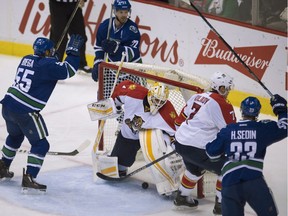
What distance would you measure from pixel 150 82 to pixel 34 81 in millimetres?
1153

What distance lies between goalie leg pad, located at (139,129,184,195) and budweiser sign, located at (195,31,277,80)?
2.15 metres

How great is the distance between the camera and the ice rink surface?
5.49 metres

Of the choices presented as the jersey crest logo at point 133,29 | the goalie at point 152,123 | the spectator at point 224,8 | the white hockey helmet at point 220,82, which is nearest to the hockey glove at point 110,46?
the jersey crest logo at point 133,29

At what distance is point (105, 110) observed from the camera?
583 centimetres

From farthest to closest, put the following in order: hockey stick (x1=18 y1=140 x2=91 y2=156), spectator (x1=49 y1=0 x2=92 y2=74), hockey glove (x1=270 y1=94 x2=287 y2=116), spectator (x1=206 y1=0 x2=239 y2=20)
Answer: spectator (x1=49 y1=0 x2=92 y2=74) → spectator (x1=206 y1=0 x2=239 y2=20) → hockey stick (x1=18 y1=140 x2=91 y2=156) → hockey glove (x1=270 y1=94 x2=287 y2=116)

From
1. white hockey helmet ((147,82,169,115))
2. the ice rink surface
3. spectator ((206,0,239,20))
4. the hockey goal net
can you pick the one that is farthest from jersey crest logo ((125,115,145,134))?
spectator ((206,0,239,20))

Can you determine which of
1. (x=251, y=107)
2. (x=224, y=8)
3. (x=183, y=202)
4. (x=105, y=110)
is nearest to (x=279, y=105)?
(x=251, y=107)

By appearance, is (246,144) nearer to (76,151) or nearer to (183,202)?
(183,202)

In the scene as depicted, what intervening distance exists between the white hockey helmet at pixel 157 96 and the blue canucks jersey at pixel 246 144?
41.8 inches

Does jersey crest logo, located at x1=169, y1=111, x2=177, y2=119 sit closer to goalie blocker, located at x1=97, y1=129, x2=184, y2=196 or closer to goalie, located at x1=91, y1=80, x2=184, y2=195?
goalie, located at x1=91, y1=80, x2=184, y2=195

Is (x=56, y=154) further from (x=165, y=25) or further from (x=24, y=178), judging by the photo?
(x=165, y=25)

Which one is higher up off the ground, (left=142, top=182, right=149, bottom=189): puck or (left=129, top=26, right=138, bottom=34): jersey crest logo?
(left=129, top=26, right=138, bottom=34): jersey crest logo

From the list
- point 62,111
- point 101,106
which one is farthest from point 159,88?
point 62,111

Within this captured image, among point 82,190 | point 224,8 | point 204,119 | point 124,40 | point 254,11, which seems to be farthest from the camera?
point 224,8
